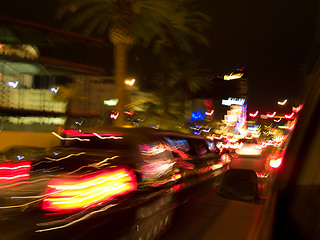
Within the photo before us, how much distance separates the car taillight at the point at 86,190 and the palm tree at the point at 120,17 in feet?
29.4

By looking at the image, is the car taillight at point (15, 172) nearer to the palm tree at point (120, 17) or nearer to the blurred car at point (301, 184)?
the blurred car at point (301, 184)

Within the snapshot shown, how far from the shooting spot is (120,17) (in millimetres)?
12680

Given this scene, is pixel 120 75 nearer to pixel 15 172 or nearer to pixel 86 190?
pixel 15 172

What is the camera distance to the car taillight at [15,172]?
4624mm

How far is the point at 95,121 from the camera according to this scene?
26.0 m

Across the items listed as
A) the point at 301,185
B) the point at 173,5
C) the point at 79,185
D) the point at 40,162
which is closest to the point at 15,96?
the point at 173,5

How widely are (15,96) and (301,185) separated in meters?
23.4

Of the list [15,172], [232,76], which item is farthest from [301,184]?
[232,76]

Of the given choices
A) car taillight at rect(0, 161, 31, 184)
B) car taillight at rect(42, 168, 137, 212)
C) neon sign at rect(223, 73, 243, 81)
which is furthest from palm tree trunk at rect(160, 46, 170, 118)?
neon sign at rect(223, 73, 243, 81)

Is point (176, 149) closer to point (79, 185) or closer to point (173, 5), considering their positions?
point (79, 185)

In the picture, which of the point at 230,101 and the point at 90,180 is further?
the point at 230,101

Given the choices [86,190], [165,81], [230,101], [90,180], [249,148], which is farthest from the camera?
[230,101]

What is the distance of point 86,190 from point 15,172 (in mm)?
1634

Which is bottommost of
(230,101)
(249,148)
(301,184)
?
(249,148)
